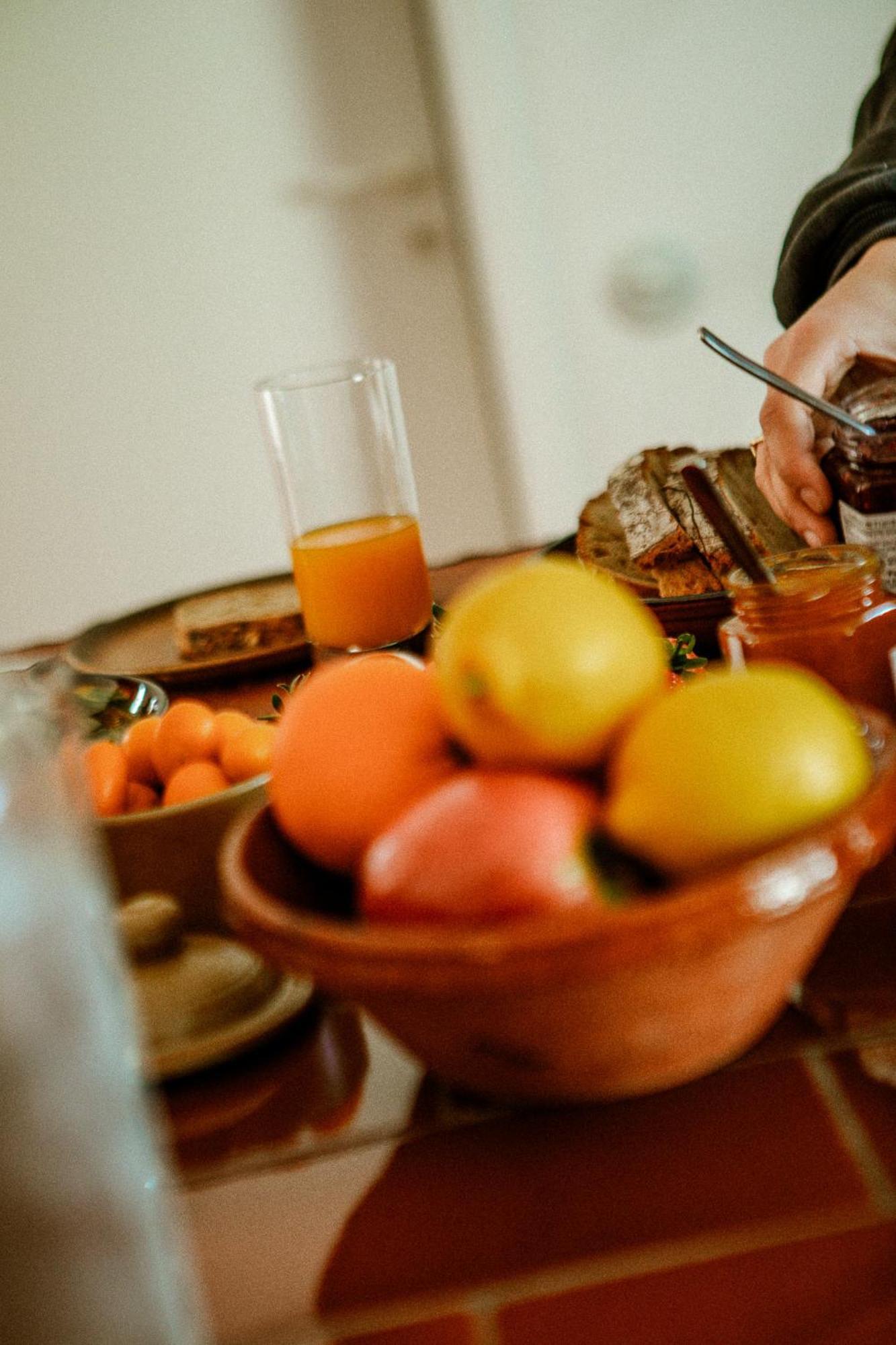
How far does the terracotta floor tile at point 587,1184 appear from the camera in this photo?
0.33 metres

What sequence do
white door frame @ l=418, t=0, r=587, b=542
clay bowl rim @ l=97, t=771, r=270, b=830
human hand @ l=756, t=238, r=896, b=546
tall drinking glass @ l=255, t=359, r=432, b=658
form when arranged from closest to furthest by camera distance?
1. clay bowl rim @ l=97, t=771, r=270, b=830
2. human hand @ l=756, t=238, r=896, b=546
3. tall drinking glass @ l=255, t=359, r=432, b=658
4. white door frame @ l=418, t=0, r=587, b=542

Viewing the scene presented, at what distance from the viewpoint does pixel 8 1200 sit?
0.26m

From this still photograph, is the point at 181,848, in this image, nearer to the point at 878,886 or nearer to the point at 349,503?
the point at 878,886

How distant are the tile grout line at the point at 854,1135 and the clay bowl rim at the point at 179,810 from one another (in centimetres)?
25

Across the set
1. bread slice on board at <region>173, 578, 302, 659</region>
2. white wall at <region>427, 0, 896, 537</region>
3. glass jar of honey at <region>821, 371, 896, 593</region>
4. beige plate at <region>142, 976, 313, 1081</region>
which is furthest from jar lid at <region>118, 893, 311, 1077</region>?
white wall at <region>427, 0, 896, 537</region>

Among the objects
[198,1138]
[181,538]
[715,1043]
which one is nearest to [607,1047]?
[715,1043]

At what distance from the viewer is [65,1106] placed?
10.0 inches

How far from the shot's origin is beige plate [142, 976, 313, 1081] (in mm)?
417

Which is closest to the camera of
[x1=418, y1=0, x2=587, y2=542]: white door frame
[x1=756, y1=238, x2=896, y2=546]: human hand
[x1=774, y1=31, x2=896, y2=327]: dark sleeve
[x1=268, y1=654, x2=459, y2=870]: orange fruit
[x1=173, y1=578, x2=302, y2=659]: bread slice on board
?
[x1=268, y1=654, x2=459, y2=870]: orange fruit

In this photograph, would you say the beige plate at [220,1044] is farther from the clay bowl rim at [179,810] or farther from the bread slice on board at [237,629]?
the bread slice on board at [237,629]

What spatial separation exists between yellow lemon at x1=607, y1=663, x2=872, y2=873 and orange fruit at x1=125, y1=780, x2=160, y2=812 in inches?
12.0

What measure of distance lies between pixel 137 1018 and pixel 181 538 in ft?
7.82

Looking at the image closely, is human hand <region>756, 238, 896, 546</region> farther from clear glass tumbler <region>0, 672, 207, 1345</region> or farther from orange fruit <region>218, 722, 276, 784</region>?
clear glass tumbler <region>0, 672, 207, 1345</region>

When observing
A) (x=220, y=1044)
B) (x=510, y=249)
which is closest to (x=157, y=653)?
(x=220, y=1044)
